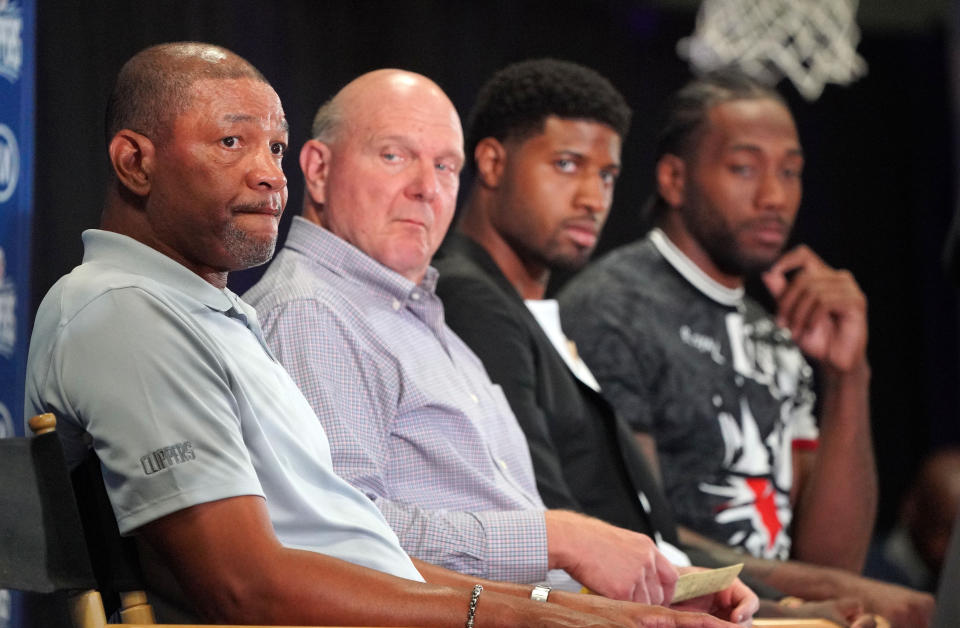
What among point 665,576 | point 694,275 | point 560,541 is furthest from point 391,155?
point 694,275

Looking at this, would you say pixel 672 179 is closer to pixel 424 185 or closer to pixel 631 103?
pixel 631 103

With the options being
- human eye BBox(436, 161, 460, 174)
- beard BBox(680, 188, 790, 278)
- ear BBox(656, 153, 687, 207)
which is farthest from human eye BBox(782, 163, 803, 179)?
human eye BBox(436, 161, 460, 174)

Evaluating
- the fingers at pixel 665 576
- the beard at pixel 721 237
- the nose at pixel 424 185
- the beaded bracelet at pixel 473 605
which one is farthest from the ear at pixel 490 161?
the beaded bracelet at pixel 473 605

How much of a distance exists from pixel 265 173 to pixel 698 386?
1.80 m

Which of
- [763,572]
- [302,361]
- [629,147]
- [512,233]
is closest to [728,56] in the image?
[629,147]

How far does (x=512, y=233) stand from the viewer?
2.87m

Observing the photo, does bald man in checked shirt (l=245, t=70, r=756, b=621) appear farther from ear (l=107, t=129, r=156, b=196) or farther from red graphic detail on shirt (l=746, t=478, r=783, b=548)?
red graphic detail on shirt (l=746, t=478, r=783, b=548)

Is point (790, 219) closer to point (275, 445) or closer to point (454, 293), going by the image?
point (454, 293)

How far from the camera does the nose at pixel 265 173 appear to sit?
1.74 meters

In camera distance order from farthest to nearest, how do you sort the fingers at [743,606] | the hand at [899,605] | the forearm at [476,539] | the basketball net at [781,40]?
1. the basketball net at [781,40]
2. the hand at [899,605]
3. the fingers at [743,606]
4. the forearm at [476,539]

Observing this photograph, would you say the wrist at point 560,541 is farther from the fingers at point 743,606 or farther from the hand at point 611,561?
the fingers at point 743,606

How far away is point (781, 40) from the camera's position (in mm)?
4164

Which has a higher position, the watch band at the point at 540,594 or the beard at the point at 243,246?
the beard at the point at 243,246

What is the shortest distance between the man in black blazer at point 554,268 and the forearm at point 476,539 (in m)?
0.56
